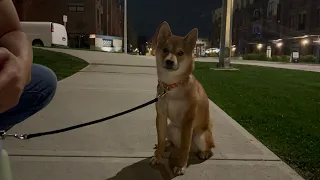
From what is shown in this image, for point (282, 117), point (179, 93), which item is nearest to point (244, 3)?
point (282, 117)

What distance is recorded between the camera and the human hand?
1.12 m

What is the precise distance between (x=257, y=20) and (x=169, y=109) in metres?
55.2

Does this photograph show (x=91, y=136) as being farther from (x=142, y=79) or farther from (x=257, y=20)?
(x=257, y=20)

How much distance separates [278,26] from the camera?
46312 millimetres

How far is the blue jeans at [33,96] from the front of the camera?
1638 millimetres

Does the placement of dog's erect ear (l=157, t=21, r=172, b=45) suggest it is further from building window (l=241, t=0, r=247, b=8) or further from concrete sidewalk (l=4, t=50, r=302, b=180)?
building window (l=241, t=0, r=247, b=8)

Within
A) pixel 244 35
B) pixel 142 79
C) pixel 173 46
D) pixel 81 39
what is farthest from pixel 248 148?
pixel 244 35

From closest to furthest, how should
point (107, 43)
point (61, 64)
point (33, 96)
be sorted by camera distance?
1. point (33, 96)
2. point (61, 64)
3. point (107, 43)

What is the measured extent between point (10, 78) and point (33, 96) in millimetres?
554

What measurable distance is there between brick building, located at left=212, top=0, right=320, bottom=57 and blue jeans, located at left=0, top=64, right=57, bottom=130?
117 ft

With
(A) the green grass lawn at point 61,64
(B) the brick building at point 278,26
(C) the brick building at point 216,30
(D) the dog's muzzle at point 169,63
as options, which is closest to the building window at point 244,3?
(B) the brick building at point 278,26

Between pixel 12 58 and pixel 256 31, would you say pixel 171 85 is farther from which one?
pixel 256 31

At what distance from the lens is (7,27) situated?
1.48m

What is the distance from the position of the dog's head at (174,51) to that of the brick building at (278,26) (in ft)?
113
